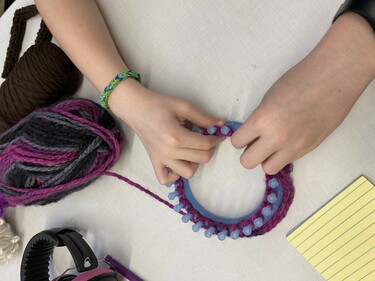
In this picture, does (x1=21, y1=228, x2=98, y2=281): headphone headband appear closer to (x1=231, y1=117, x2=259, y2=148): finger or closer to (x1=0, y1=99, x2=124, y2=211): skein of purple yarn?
(x1=0, y1=99, x2=124, y2=211): skein of purple yarn

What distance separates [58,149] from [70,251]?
0.50 feet

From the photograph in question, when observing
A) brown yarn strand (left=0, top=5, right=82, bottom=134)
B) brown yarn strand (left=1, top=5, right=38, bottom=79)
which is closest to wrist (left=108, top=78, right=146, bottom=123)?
brown yarn strand (left=0, top=5, right=82, bottom=134)

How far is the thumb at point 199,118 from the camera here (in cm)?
56

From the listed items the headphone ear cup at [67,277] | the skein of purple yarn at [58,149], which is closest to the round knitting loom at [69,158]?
the skein of purple yarn at [58,149]

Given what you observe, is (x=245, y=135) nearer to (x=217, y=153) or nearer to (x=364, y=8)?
(x=217, y=153)

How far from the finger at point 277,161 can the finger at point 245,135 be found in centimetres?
3

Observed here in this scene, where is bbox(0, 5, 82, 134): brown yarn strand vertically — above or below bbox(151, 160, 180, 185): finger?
below

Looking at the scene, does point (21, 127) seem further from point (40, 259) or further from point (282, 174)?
point (282, 174)

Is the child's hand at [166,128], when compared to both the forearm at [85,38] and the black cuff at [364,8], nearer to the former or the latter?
the forearm at [85,38]

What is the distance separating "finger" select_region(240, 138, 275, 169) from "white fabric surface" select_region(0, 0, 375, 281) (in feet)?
0.16

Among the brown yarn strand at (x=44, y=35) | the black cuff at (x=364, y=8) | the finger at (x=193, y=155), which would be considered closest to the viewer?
the black cuff at (x=364, y=8)

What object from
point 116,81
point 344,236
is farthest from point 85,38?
point 344,236

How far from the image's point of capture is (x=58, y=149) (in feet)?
1.98

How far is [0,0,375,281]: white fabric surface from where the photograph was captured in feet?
1.74
